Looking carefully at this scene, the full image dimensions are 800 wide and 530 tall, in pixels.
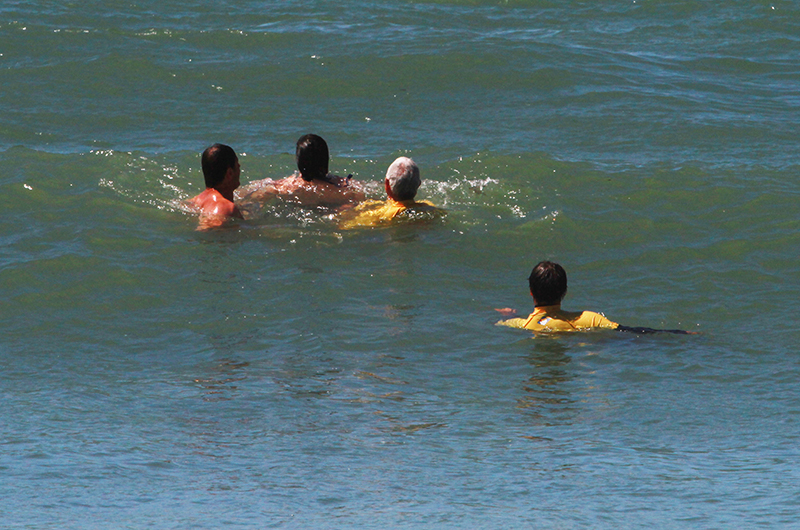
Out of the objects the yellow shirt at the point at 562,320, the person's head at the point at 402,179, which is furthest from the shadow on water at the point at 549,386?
the person's head at the point at 402,179

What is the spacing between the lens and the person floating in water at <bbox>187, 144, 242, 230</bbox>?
10.7 meters

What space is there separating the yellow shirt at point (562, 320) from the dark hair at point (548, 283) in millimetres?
79

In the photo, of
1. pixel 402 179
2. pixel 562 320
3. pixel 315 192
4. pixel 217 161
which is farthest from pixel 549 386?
pixel 217 161

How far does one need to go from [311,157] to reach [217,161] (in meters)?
1.02

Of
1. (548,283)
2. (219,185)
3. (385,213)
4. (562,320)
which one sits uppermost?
(219,185)

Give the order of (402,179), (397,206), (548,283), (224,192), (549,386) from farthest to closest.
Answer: (224,192), (397,206), (402,179), (548,283), (549,386)

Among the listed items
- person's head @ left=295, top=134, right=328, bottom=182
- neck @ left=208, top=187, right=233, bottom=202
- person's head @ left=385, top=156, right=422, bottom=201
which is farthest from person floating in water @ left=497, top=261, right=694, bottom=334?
neck @ left=208, top=187, right=233, bottom=202

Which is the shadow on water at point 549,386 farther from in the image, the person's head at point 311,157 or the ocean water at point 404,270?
the person's head at point 311,157

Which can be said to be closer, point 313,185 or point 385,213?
point 385,213

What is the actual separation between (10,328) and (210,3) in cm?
1235

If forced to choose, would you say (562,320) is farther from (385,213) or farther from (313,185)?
(313,185)

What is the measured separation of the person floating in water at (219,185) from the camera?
1067cm

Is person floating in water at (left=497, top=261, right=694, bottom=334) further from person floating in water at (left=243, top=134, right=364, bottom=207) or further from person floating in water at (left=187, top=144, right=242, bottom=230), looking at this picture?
person floating in water at (left=187, top=144, right=242, bottom=230)

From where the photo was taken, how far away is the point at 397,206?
1082 centimetres
